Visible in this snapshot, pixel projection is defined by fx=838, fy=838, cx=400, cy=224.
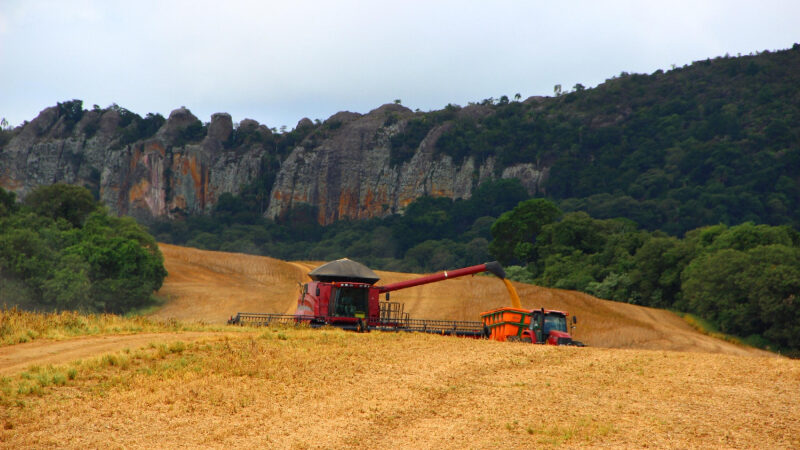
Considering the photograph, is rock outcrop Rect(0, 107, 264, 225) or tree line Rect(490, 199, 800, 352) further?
rock outcrop Rect(0, 107, 264, 225)

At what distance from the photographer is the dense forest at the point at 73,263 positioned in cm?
6119

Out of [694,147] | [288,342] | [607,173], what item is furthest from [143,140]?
[288,342]

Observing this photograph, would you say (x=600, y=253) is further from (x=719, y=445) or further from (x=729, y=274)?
(x=719, y=445)

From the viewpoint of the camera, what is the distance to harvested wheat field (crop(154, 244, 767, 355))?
5491 centimetres

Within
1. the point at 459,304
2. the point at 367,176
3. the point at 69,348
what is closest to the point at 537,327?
the point at 69,348

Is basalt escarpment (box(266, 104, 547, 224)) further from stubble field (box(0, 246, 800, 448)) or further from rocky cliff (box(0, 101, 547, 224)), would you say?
stubble field (box(0, 246, 800, 448))

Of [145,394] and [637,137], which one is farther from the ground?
[637,137]

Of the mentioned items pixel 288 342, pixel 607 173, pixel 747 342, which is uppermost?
pixel 607 173

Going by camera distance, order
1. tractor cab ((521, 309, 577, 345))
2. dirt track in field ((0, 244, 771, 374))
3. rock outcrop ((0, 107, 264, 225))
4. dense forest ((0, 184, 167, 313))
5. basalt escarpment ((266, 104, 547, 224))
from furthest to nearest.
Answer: rock outcrop ((0, 107, 264, 225)) → basalt escarpment ((266, 104, 547, 224)) → dense forest ((0, 184, 167, 313)) → dirt track in field ((0, 244, 771, 374)) → tractor cab ((521, 309, 577, 345))

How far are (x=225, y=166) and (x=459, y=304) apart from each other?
415 ft

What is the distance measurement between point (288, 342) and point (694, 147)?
141 meters

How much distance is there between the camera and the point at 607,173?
537 ft

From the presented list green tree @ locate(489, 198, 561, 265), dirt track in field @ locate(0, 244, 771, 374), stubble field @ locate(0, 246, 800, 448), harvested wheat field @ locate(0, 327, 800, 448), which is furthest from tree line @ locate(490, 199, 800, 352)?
harvested wheat field @ locate(0, 327, 800, 448)

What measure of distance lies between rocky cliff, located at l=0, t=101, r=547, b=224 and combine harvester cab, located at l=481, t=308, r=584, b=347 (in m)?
134
